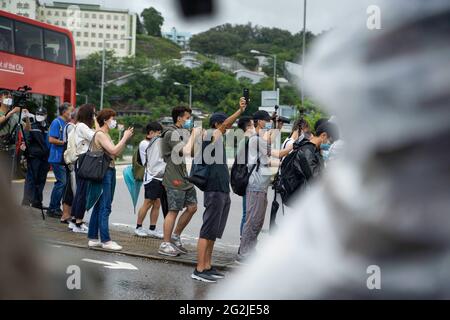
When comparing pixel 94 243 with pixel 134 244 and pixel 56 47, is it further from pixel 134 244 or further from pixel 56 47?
pixel 56 47

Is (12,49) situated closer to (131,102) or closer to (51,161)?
(51,161)

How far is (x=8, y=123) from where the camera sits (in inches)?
387

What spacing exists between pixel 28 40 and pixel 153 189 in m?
10.8

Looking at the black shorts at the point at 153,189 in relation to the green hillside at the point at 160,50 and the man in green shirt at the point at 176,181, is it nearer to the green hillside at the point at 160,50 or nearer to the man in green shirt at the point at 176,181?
the man in green shirt at the point at 176,181

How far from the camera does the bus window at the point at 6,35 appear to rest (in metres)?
16.4

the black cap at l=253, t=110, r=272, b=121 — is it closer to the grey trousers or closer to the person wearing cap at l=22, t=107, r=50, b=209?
the grey trousers

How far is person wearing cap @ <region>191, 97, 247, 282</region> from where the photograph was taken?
6324mm

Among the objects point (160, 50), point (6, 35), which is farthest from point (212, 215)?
point (160, 50)

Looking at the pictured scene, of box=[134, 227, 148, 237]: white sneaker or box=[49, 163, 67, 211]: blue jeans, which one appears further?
box=[49, 163, 67, 211]: blue jeans

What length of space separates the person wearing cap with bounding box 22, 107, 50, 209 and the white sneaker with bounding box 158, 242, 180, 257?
3.11m

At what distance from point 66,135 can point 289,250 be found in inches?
353

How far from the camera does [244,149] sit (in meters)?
7.31

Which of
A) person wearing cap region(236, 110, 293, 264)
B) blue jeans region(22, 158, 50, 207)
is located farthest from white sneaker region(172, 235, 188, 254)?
blue jeans region(22, 158, 50, 207)
